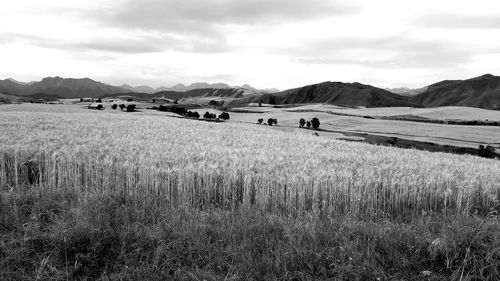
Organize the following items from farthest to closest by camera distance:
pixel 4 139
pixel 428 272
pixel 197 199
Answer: pixel 4 139 < pixel 197 199 < pixel 428 272

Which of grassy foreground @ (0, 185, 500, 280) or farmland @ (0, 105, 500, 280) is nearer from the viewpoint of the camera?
grassy foreground @ (0, 185, 500, 280)

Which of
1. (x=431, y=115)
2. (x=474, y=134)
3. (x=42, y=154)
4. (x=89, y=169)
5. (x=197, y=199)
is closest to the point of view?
(x=197, y=199)

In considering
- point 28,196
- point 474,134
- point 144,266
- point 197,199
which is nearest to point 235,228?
point 144,266

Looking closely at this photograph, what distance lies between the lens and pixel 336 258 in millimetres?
5215

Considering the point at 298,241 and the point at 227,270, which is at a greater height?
the point at 298,241

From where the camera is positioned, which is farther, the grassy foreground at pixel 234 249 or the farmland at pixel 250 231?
the farmland at pixel 250 231

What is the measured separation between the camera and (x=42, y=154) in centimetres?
1168

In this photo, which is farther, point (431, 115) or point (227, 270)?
point (431, 115)

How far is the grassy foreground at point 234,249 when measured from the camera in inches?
194

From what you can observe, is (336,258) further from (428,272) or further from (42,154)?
(42,154)

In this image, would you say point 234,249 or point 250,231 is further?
point 250,231

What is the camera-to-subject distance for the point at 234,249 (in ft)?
17.5

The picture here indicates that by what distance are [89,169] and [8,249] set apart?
446cm

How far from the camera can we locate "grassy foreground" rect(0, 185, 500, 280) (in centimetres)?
494
